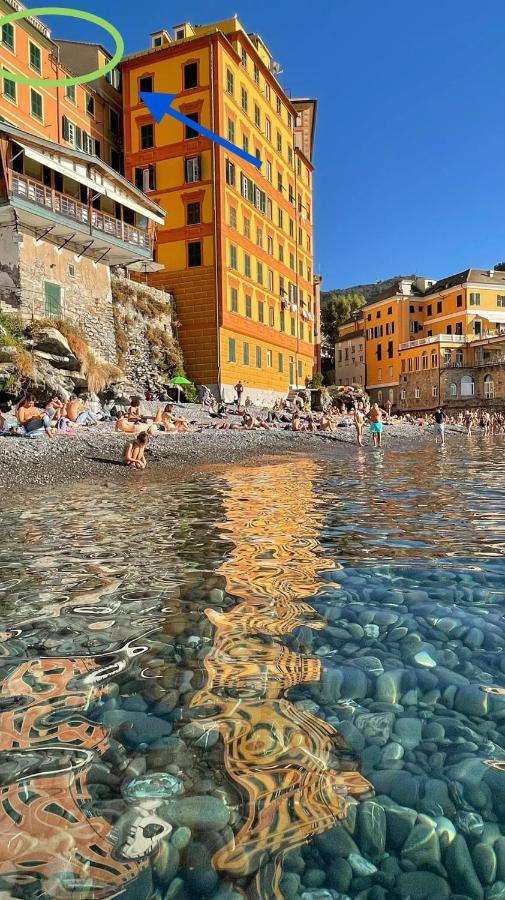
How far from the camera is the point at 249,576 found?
3.86 metres

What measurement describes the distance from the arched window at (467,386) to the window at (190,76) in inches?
1546

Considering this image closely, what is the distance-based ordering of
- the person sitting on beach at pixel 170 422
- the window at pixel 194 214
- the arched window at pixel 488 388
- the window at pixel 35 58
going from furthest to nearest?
the arched window at pixel 488 388
the window at pixel 194 214
the window at pixel 35 58
the person sitting on beach at pixel 170 422

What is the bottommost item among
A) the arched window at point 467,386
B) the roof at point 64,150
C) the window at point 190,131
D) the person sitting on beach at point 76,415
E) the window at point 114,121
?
the person sitting on beach at point 76,415

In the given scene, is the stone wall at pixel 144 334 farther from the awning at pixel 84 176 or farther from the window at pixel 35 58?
the window at pixel 35 58

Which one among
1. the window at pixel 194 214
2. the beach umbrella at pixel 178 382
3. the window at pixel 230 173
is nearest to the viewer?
the beach umbrella at pixel 178 382

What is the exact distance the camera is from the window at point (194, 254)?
108 ft

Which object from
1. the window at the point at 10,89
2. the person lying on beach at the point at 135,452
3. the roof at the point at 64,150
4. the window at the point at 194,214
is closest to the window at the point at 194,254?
the window at the point at 194,214

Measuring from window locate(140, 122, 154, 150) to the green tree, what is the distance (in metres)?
50.9

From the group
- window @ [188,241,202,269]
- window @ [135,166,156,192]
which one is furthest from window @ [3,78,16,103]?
window @ [188,241,202,269]

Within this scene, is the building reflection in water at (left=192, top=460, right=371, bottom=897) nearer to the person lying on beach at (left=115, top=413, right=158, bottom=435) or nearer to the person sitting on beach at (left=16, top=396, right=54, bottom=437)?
the person sitting on beach at (left=16, top=396, right=54, bottom=437)

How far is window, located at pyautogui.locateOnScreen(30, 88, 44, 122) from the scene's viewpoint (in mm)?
28673

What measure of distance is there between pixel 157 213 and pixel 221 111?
23.9ft

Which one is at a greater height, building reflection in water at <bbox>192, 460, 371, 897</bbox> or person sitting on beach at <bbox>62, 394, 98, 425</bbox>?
person sitting on beach at <bbox>62, 394, 98, 425</bbox>

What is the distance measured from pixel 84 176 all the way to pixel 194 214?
8473mm
